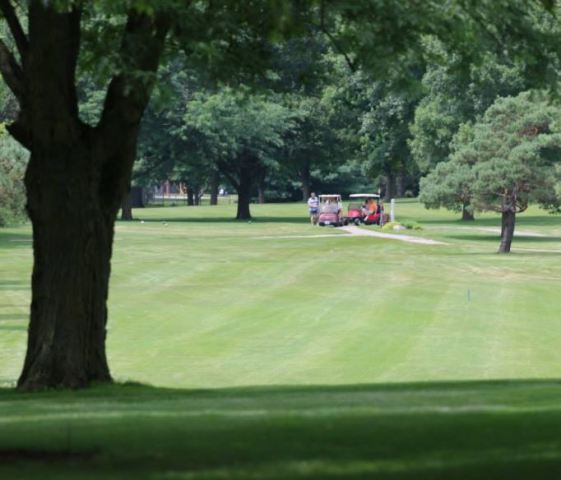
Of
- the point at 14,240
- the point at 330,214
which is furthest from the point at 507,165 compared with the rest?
the point at 330,214

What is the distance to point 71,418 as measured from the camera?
10.8 meters

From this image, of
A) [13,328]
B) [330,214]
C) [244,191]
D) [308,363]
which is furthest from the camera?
[244,191]

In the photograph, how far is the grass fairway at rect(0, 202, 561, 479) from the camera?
28.5 ft

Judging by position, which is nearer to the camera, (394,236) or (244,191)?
(394,236)

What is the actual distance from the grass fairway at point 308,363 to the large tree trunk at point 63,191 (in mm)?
695

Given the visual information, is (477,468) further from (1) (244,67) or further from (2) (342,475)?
(1) (244,67)

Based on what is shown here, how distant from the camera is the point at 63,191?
15297 mm

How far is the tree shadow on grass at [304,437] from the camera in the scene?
8180mm

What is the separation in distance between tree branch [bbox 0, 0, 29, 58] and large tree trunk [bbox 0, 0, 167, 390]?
0.03 metres

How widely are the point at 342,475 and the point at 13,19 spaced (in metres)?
9.02

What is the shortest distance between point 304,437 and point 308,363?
581 inches

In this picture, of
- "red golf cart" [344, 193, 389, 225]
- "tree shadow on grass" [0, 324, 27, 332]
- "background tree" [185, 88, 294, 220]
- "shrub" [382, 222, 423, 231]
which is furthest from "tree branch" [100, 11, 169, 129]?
"red golf cart" [344, 193, 389, 225]

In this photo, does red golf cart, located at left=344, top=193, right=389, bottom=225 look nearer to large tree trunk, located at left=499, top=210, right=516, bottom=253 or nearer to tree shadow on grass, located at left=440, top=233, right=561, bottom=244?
tree shadow on grass, located at left=440, top=233, right=561, bottom=244

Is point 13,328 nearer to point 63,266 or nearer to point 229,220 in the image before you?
point 63,266
